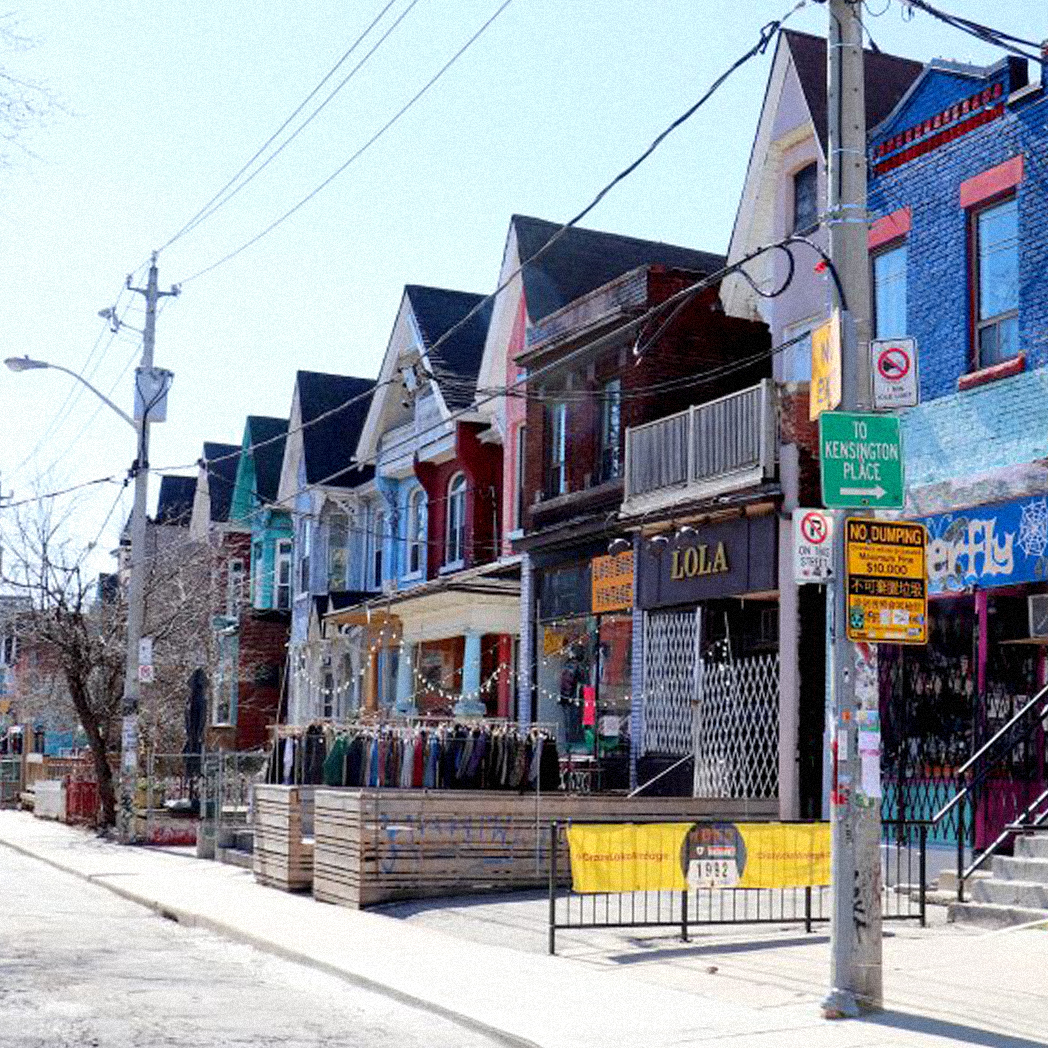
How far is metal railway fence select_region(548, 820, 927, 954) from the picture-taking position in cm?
1385

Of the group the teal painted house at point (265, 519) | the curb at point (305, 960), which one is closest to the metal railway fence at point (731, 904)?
the curb at point (305, 960)

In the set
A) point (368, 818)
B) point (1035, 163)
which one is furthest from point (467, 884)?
point (1035, 163)

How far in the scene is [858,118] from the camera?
35.1ft

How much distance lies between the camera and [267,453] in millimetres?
48844

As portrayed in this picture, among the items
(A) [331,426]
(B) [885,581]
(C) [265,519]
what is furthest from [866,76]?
(C) [265,519]

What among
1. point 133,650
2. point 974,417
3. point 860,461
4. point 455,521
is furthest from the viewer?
point 455,521

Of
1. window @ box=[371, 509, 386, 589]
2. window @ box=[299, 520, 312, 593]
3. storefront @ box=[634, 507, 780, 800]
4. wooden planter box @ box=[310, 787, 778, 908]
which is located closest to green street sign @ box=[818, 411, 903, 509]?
wooden planter box @ box=[310, 787, 778, 908]

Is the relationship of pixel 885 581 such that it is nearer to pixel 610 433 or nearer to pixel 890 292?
pixel 890 292

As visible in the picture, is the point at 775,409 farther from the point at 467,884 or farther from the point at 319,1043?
the point at 319,1043

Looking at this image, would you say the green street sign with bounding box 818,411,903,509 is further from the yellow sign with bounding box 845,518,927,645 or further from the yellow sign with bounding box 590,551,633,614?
the yellow sign with bounding box 590,551,633,614

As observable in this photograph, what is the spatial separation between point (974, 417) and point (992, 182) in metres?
2.46

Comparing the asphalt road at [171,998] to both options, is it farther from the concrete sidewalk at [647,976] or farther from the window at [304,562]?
the window at [304,562]

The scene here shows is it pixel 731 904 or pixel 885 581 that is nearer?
pixel 885 581

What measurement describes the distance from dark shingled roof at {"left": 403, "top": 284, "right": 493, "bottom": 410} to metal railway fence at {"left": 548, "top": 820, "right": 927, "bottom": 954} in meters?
18.4
